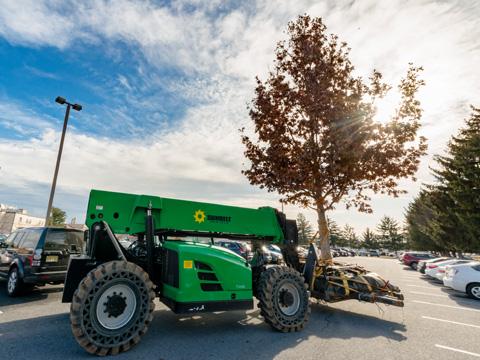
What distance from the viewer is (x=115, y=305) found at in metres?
4.54

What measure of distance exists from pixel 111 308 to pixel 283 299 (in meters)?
3.34

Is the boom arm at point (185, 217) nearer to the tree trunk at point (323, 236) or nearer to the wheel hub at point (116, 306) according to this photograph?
the wheel hub at point (116, 306)

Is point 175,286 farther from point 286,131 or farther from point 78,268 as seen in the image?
point 286,131

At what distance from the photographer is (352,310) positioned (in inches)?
323

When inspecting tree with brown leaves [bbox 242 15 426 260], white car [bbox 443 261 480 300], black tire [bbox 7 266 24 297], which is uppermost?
tree with brown leaves [bbox 242 15 426 260]

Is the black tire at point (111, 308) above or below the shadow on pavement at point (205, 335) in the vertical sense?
above

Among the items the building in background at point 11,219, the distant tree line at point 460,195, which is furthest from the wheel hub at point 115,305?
the building in background at point 11,219

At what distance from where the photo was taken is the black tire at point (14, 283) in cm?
782

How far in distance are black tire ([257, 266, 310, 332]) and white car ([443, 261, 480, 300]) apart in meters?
9.71

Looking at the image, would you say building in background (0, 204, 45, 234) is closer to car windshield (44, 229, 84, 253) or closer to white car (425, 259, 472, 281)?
car windshield (44, 229, 84, 253)

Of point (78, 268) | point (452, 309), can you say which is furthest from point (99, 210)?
point (452, 309)

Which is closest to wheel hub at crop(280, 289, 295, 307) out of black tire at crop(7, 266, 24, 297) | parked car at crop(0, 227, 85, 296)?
parked car at crop(0, 227, 85, 296)

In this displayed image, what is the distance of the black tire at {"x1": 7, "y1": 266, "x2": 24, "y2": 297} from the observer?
25.6 feet

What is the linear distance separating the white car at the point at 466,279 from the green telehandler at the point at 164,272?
23.8 feet
